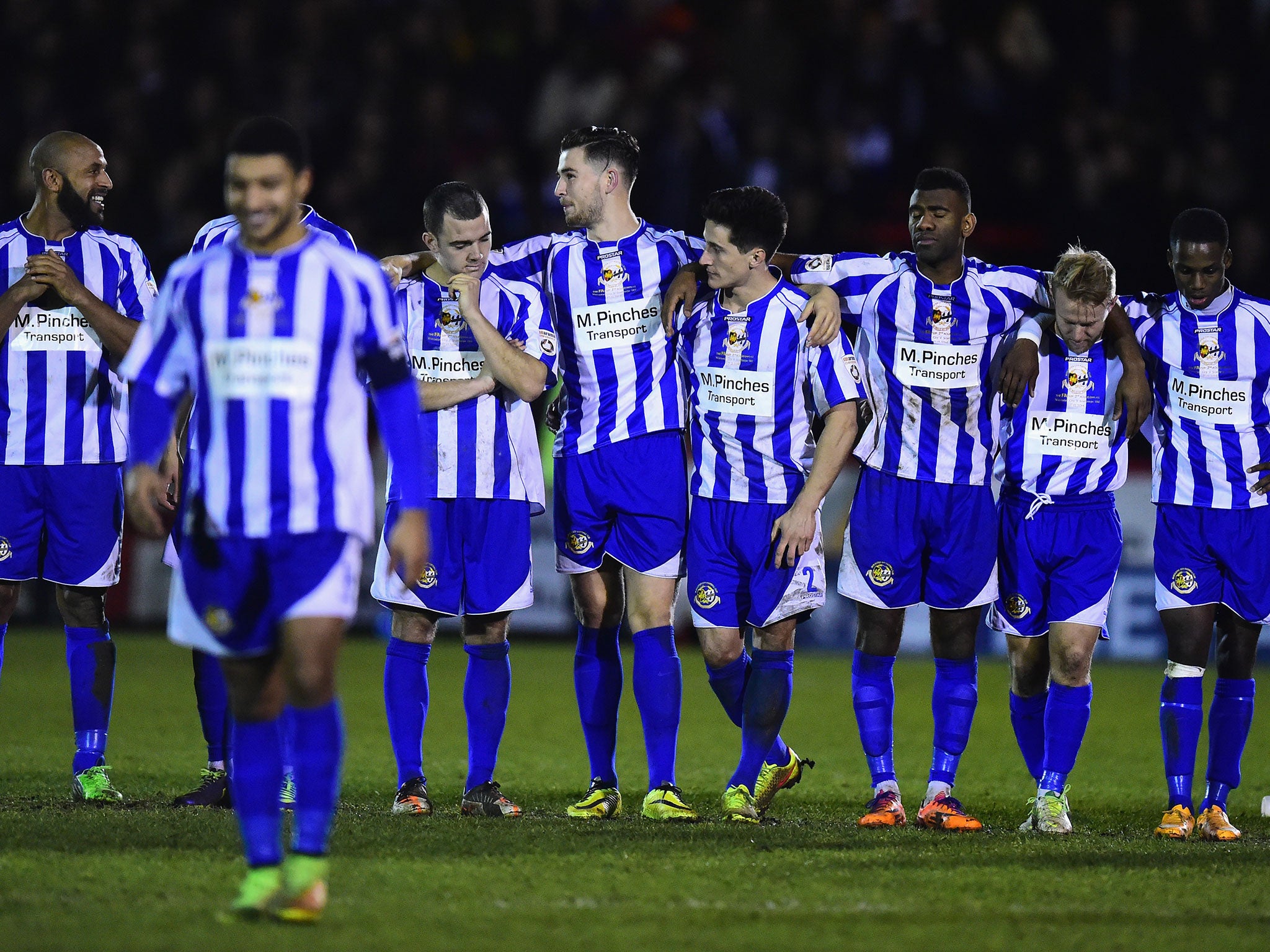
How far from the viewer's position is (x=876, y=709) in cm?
634

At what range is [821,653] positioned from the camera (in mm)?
13156

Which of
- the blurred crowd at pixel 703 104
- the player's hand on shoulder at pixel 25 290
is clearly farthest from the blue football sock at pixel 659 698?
the blurred crowd at pixel 703 104

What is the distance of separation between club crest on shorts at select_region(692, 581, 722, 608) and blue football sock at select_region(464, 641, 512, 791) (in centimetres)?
78

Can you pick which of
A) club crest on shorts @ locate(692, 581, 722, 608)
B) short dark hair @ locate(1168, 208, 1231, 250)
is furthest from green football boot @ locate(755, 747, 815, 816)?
short dark hair @ locate(1168, 208, 1231, 250)

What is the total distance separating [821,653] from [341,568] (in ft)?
30.4

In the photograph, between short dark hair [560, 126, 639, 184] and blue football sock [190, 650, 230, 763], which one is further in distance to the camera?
blue football sock [190, 650, 230, 763]

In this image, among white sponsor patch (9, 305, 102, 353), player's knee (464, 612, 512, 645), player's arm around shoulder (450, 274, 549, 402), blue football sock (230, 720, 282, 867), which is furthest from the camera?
white sponsor patch (9, 305, 102, 353)

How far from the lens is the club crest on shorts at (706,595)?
20.5ft

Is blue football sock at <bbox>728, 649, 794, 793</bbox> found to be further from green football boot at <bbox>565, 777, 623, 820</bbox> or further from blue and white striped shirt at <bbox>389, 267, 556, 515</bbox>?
blue and white striped shirt at <bbox>389, 267, 556, 515</bbox>

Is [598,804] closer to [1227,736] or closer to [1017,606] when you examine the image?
[1017,606]

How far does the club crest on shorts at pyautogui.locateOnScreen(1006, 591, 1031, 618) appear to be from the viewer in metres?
6.36

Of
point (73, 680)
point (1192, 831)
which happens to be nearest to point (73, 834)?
point (73, 680)

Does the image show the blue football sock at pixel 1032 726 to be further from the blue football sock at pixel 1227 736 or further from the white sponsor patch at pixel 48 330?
the white sponsor patch at pixel 48 330

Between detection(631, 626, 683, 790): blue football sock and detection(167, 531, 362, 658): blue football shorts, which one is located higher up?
detection(167, 531, 362, 658): blue football shorts
